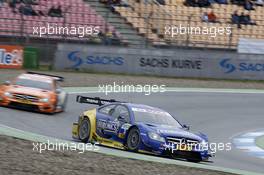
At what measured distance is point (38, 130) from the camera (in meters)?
17.7

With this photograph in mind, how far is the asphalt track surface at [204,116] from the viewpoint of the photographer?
17.1 metres

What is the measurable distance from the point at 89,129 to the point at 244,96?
538 inches

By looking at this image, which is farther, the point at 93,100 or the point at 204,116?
the point at 204,116

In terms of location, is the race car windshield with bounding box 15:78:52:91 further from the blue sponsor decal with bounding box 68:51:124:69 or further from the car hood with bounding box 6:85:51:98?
the blue sponsor decal with bounding box 68:51:124:69

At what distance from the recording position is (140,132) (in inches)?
572

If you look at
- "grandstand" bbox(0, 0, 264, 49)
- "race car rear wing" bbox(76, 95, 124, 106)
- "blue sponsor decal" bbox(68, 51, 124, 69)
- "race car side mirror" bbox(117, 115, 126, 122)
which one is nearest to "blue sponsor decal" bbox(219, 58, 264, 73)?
"grandstand" bbox(0, 0, 264, 49)

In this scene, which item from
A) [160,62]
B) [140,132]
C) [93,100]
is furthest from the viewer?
[160,62]

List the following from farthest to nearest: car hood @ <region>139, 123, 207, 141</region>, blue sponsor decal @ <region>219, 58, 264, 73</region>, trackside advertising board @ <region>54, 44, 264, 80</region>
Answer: blue sponsor decal @ <region>219, 58, 264, 73</region>, trackside advertising board @ <region>54, 44, 264, 80</region>, car hood @ <region>139, 123, 207, 141</region>

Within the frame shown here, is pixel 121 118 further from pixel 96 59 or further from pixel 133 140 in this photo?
pixel 96 59

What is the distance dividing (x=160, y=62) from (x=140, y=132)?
62.3 feet

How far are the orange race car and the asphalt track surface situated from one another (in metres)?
0.25

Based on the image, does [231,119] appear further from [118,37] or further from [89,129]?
[118,37]

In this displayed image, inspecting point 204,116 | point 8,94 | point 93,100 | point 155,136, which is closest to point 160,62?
point 204,116

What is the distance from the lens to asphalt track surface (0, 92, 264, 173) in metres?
17.1
